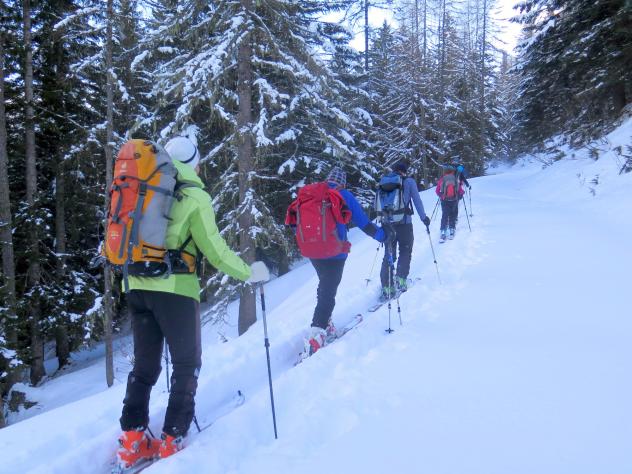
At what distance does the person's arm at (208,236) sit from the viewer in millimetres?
3051

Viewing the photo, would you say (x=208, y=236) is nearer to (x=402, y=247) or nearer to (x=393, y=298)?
(x=393, y=298)

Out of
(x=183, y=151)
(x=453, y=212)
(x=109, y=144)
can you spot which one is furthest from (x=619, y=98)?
(x=183, y=151)

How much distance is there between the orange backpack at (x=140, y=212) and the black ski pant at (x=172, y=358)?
34 cm

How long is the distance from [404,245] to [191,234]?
5.12 metres

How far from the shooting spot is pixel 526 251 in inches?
347

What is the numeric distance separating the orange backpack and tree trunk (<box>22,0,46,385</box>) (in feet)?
41.2

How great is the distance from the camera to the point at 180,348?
124 inches

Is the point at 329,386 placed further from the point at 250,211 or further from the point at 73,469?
the point at 250,211

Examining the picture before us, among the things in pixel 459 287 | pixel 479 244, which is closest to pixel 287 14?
pixel 479 244

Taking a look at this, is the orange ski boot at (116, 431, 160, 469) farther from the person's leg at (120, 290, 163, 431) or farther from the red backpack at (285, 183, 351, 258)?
the red backpack at (285, 183, 351, 258)

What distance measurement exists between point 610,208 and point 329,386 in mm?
11308

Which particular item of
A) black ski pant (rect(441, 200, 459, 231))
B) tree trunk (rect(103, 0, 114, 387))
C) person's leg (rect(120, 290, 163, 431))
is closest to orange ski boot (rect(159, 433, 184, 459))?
person's leg (rect(120, 290, 163, 431))

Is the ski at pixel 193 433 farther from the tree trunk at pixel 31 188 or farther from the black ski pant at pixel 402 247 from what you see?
the tree trunk at pixel 31 188

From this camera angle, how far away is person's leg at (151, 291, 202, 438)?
3.08 metres
